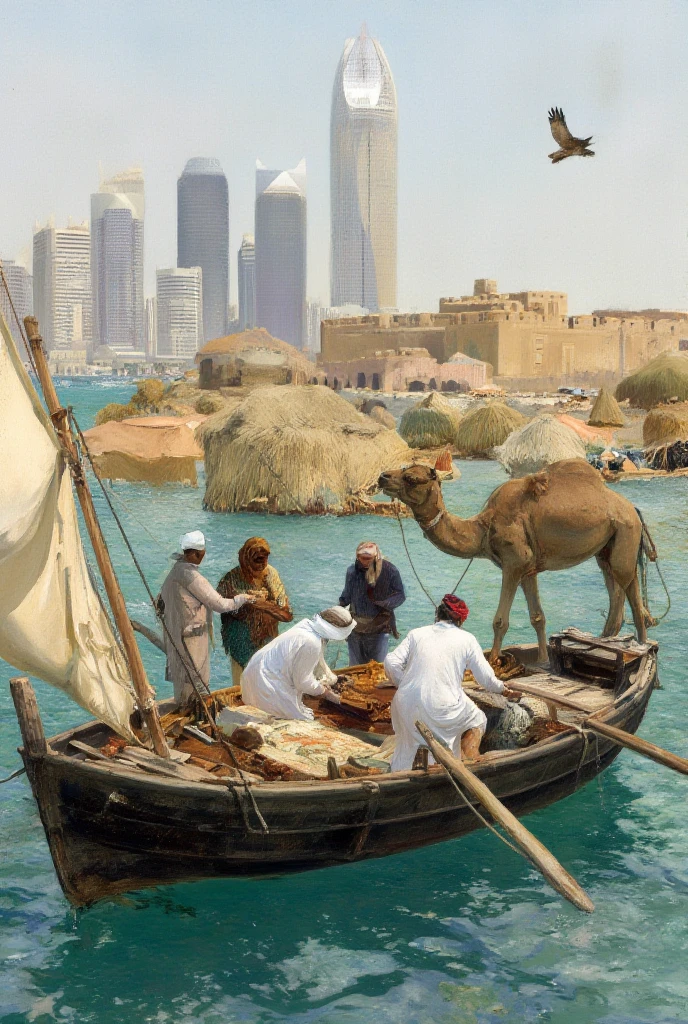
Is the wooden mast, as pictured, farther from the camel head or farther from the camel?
the camel

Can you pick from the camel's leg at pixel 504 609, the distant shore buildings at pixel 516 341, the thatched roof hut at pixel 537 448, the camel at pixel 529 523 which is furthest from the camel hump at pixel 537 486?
the distant shore buildings at pixel 516 341

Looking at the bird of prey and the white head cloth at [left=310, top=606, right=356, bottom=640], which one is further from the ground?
the bird of prey

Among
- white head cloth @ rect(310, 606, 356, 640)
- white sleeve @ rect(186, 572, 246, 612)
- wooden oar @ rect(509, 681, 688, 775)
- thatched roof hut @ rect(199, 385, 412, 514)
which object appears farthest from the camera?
thatched roof hut @ rect(199, 385, 412, 514)

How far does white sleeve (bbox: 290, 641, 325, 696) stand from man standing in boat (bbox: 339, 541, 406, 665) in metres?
1.71

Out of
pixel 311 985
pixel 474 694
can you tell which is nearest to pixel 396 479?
pixel 474 694

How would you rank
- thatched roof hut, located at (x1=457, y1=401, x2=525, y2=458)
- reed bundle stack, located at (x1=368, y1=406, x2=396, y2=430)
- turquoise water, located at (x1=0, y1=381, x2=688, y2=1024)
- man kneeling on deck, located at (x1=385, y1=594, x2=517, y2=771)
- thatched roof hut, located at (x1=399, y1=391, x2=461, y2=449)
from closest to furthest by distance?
1. turquoise water, located at (x1=0, y1=381, x2=688, y2=1024)
2. man kneeling on deck, located at (x1=385, y1=594, x2=517, y2=771)
3. thatched roof hut, located at (x1=457, y1=401, x2=525, y2=458)
4. thatched roof hut, located at (x1=399, y1=391, x2=461, y2=449)
5. reed bundle stack, located at (x1=368, y1=406, x2=396, y2=430)

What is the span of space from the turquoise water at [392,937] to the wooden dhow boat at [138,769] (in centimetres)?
43

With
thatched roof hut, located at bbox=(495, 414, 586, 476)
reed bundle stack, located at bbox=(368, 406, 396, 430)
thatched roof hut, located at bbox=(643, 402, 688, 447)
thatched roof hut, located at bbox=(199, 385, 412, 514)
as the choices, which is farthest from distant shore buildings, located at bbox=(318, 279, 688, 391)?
thatched roof hut, located at bbox=(199, 385, 412, 514)

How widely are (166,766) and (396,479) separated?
449 cm

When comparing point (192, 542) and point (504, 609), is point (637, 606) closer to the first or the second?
point (504, 609)

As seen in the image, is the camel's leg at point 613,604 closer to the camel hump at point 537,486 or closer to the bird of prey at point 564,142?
the camel hump at point 537,486

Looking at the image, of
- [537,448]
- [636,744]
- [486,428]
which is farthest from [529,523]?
[486,428]

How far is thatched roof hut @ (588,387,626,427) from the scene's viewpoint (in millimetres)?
54469

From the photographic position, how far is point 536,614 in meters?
13.0
